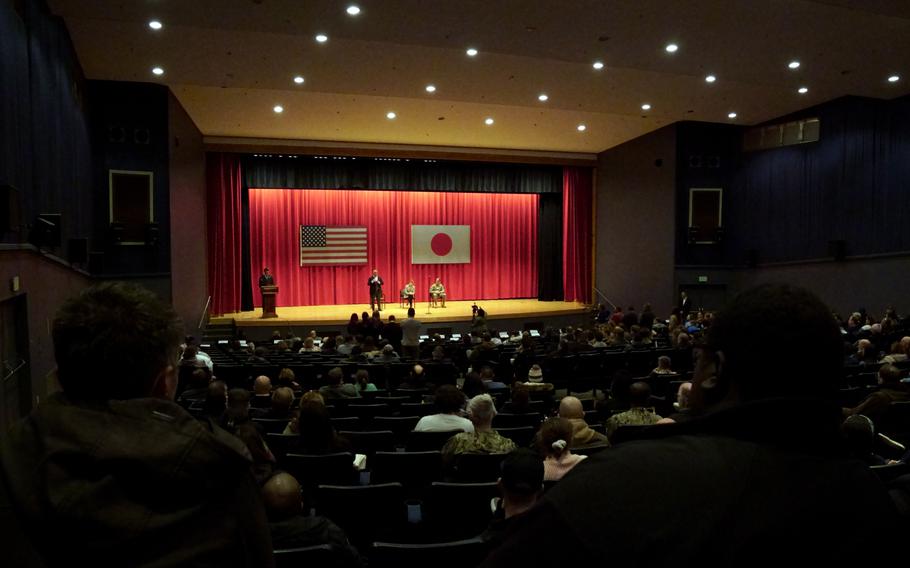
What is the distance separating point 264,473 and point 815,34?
1311cm

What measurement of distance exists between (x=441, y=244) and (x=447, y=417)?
64.7ft

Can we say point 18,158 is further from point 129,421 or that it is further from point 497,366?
point 129,421

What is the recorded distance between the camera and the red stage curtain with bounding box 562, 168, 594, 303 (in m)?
24.0

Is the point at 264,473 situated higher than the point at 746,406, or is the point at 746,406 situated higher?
the point at 746,406

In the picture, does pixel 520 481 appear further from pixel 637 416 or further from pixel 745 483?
pixel 637 416

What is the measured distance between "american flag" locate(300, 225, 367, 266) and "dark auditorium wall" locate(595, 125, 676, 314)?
9036 mm

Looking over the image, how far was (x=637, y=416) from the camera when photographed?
4.73 metres

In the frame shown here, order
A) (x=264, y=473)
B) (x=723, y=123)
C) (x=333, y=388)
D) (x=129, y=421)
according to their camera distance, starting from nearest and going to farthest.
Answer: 1. (x=129, y=421)
2. (x=264, y=473)
3. (x=333, y=388)
4. (x=723, y=123)

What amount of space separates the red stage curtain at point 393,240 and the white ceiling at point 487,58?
4.53 meters

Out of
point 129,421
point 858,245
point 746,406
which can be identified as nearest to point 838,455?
point 746,406

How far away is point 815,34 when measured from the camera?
38.9 ft

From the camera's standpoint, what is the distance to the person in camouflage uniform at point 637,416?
183 inches

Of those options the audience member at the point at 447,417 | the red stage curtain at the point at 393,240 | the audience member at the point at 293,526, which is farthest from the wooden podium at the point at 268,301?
the audience member at the point at 293,526

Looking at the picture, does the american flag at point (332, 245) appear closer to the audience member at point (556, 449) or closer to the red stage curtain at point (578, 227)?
the red stage curtain at point (578, 227)
